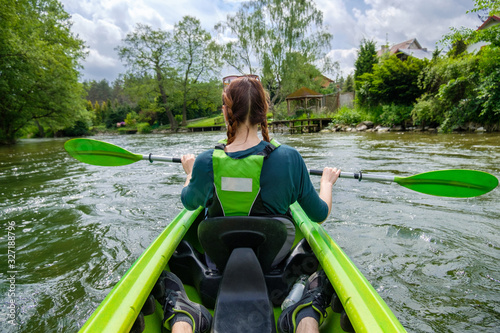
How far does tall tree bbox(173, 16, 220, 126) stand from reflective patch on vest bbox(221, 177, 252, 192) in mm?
30493

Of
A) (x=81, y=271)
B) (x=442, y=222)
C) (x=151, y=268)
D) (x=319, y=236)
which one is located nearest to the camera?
(x=151, y=268)

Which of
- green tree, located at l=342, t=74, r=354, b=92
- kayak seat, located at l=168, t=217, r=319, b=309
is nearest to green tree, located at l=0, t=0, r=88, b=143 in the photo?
kayak seat, located at l=168, t=217, r=319, b=309

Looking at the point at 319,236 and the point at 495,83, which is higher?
the point at 495,83

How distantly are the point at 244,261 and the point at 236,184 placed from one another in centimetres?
33

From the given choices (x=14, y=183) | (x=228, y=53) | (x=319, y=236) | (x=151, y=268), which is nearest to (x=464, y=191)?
(x=319, y=236)

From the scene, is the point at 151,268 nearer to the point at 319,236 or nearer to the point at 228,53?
the point at 319,236

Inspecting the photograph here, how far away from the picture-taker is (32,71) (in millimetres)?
12570

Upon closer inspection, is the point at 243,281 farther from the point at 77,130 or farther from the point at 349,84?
the point at 77,130

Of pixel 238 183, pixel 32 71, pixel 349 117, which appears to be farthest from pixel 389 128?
pixel 32 71

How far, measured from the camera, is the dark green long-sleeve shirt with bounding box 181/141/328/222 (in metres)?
1.31

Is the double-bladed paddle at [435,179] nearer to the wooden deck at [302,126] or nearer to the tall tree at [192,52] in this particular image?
the wooden deck at [302,126]

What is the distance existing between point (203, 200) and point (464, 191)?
2369mm

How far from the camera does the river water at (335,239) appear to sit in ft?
6.21

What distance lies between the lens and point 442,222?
326 cm
